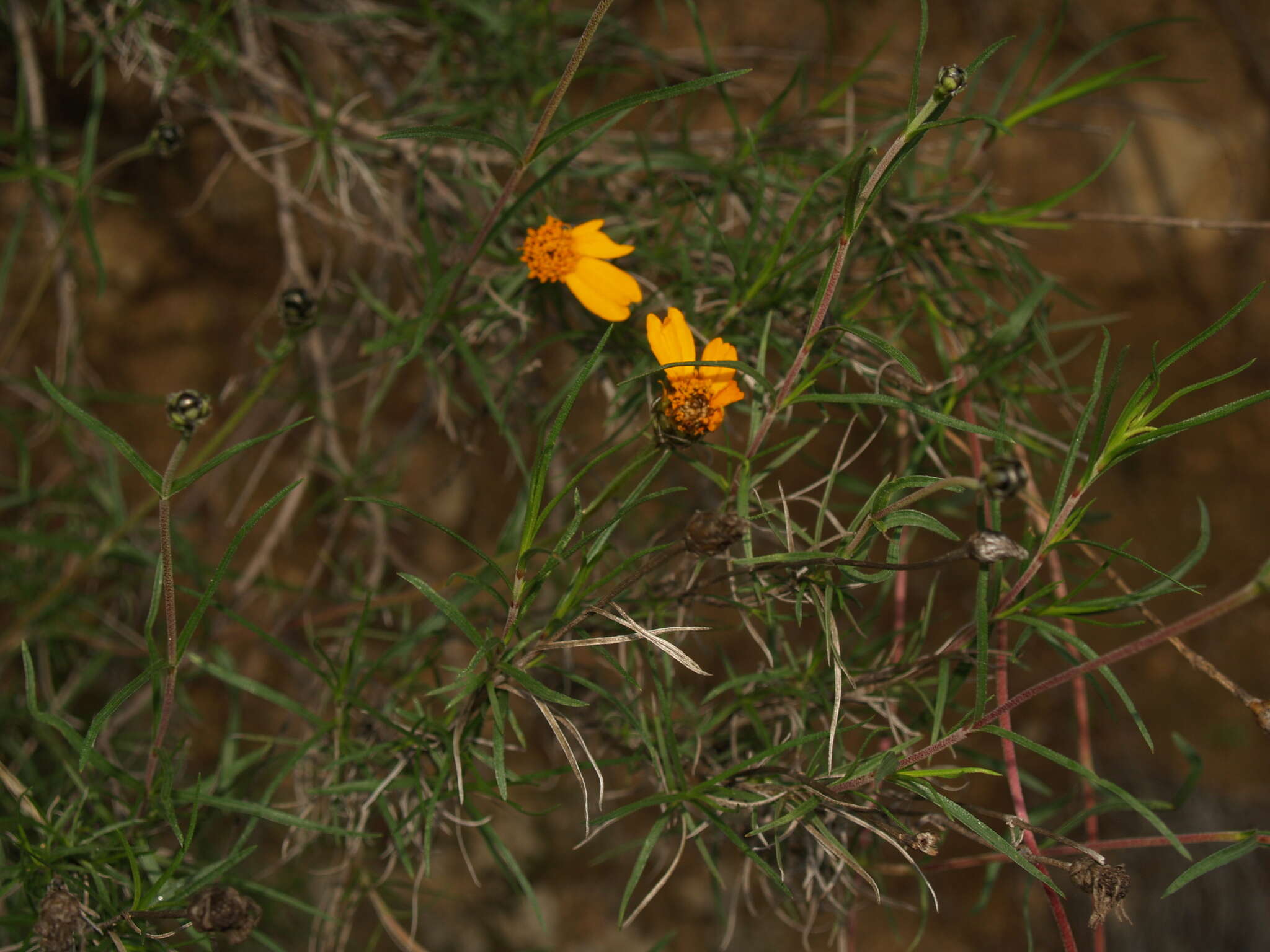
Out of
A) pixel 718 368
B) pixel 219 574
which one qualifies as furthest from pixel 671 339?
pixel 219 574

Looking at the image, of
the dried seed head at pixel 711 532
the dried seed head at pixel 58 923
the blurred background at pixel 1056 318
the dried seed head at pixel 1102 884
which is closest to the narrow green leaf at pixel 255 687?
the dried seed head at pixel 58 923

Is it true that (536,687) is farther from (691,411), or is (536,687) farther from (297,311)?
(297,311)

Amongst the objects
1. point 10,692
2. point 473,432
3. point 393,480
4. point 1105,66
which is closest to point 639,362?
point 473,432

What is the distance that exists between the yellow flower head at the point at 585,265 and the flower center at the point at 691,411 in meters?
0.22

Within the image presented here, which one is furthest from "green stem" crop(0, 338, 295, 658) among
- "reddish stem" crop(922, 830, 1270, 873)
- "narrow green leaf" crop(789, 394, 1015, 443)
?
"reddish stem" crop(922, 830, 1270, 873)

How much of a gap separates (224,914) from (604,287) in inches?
23.9

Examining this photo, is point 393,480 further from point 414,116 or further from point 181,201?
point 181,201

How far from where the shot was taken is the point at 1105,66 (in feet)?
7.64

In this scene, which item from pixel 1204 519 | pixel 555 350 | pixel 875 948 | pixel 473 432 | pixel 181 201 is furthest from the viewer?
pixel 875 948

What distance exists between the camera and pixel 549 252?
2.72ft

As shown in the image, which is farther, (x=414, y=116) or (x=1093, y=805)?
(x=414, y=116)

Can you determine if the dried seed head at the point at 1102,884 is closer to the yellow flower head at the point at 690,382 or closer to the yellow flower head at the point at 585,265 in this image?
the yellow flower head at the point at 690,382

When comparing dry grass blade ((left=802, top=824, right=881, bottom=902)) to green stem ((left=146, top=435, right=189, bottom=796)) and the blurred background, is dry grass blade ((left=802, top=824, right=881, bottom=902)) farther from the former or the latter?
the blurred background

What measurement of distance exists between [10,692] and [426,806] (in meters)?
0.87
